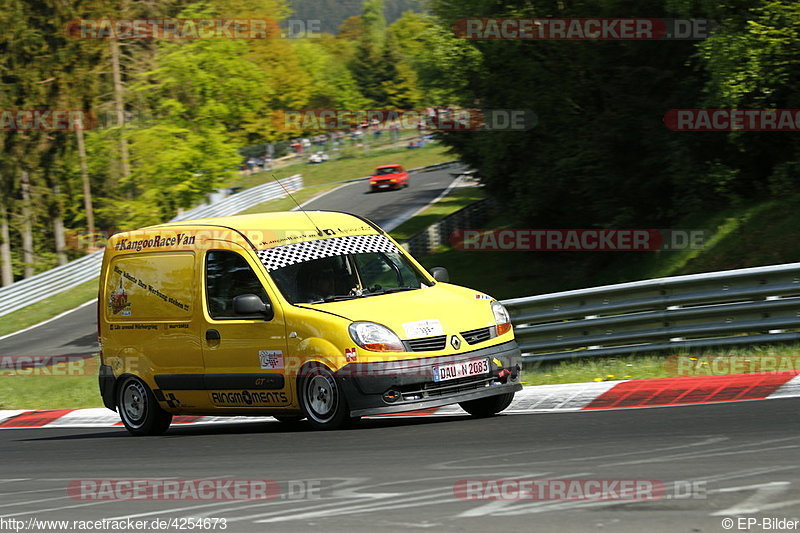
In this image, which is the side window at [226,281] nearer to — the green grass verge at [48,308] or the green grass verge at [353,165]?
the green grass verge at [48,308]

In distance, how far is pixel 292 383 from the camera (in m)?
8.98

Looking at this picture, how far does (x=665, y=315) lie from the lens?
1135cm

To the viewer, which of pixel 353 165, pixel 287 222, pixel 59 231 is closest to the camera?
pixel 287 222

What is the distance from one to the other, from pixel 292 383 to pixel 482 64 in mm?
23732

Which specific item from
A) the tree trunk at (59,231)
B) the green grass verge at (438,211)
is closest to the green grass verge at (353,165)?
the green grass verge at (438,211)

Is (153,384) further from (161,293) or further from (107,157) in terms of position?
(107,157)

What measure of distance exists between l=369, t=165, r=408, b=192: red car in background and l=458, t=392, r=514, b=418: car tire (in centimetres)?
5416

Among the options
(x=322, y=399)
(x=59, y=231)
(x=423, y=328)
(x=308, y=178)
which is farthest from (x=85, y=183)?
(x=423, y=328)

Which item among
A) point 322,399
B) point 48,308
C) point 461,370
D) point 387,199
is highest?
point 461,370

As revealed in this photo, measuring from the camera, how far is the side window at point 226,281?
949 cm

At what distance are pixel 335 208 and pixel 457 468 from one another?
2045 inches

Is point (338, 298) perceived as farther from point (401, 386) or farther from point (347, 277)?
point (401, 386)

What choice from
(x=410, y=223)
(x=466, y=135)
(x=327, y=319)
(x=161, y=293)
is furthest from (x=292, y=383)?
(x=410, y=223)

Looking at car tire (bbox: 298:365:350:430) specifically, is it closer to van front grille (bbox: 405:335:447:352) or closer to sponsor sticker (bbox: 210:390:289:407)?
sponsor sticker (bbox: 210:390:289:407)
